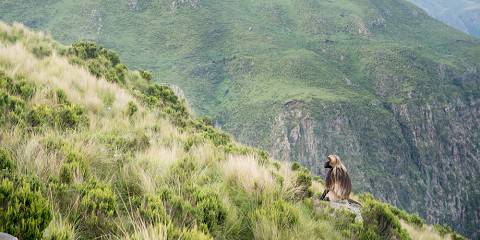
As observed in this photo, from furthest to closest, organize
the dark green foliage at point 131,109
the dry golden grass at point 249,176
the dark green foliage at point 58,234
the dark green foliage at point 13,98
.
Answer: the dark green foliage at point 131,109, the dark green foliage at point 13,98, the dry golden grass at point 249,176, the dark green foliage at point 58,234

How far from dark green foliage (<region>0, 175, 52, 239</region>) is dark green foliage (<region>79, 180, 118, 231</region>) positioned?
1.70 ft

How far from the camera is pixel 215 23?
160 metres

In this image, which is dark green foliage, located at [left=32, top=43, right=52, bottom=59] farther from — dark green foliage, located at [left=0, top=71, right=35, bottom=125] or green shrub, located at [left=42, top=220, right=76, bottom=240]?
green shrub, located at [left=42, top=220, right=76, bottom=240]

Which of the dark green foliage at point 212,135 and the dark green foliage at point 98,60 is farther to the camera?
the dark green foliage at point 98,60

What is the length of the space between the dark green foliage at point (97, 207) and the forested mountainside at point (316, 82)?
111069 millimetres

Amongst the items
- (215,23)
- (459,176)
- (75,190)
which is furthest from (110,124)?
(459,176)

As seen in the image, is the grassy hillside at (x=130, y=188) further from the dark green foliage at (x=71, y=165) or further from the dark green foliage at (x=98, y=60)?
the dark green foliage at (x=98, y=60)

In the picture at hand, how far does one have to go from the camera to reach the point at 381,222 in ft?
19.5

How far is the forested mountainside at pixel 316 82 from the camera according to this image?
128 m

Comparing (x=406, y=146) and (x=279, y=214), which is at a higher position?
(x=279, y=214)

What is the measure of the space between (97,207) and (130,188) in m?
0.80

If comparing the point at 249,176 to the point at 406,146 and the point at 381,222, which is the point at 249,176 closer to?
the point at 381,222

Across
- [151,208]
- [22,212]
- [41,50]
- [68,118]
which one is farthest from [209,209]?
[41,50]

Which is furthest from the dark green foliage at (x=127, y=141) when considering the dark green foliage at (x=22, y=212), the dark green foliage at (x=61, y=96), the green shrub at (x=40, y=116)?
the dark green foliage at (x=22, y=212)
